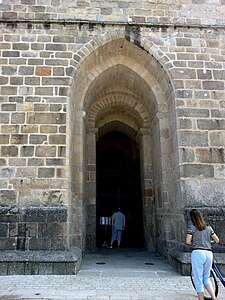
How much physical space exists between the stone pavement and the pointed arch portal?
113cm

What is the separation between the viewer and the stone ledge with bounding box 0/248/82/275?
493cm

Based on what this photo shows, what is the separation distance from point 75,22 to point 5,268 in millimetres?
5198

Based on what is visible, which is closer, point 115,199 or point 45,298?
point 45,298

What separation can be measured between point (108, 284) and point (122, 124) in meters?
5.85

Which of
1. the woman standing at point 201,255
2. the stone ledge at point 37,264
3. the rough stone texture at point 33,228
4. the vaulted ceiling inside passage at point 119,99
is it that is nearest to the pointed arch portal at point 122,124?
the vaulted ceiling inside passage at point 119,99

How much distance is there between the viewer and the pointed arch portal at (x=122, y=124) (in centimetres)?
659

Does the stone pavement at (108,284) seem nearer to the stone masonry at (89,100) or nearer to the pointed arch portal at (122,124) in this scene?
the stone masonry at (89,100)

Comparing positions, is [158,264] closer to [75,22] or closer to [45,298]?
[45,298]

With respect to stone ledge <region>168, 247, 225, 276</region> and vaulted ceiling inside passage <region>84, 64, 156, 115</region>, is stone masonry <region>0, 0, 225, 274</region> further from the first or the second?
stone ledge <region>168, 247, 225, 276</region>

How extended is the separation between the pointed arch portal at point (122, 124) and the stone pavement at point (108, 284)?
1.13 m

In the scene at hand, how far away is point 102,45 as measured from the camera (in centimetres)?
644

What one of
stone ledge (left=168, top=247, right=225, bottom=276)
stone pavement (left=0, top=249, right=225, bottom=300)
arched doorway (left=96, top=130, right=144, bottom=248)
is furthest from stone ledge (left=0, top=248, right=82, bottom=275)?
arched doorway (left=96, top=130, right=144, bottom=248)

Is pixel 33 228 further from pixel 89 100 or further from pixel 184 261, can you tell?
pixel 89 100

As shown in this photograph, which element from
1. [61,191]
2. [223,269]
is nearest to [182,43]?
[61,191]
